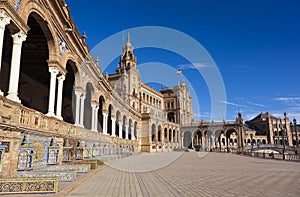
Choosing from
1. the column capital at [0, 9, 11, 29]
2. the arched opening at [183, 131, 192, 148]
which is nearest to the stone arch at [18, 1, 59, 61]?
the column capital at [0, 9, 11, 29]

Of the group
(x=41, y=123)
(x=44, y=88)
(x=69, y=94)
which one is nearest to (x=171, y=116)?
(x=69, y=94)

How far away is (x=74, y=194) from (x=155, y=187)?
292 cm

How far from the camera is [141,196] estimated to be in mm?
6703

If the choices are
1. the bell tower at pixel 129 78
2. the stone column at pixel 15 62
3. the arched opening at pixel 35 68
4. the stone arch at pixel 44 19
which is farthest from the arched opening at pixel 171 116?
the stone column at pixel 15 62

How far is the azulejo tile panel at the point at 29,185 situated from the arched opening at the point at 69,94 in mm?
9780

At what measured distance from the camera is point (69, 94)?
19.4 meters

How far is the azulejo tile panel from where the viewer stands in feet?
18.4

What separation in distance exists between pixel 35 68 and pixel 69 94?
4218 mm

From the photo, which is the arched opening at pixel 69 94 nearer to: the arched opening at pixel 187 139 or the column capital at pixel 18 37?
the column capital at pixel 18 37

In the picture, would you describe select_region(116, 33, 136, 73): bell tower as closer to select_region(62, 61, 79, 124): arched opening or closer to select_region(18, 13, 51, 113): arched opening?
select_region(62, 61, 79, 124): arched opening

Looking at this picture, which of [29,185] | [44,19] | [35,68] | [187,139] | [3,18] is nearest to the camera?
[29,185]

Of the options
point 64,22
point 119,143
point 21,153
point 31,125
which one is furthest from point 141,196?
point 119,143

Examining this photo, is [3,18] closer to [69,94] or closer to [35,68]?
[35,68]

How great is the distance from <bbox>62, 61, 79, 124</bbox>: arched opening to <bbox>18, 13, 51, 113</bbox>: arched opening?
143 cm
